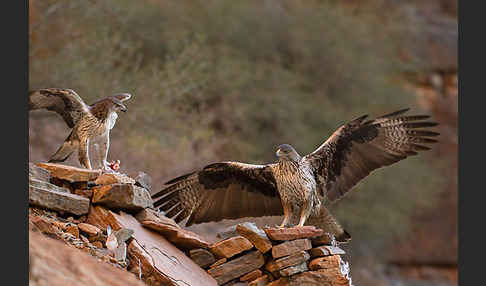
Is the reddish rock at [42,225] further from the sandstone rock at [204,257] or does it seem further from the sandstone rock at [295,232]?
the sandstone rock at [295,232]

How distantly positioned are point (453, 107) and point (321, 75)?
419cm

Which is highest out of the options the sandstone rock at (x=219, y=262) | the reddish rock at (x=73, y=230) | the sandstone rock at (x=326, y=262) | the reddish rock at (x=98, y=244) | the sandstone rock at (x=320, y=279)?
the reddish rock at (x=73, y=230)

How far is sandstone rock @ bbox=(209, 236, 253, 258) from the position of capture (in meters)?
4.74

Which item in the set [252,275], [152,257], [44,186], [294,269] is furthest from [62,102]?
[294,269]

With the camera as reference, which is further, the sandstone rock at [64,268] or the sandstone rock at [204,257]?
the sandstone rock at [204,257]

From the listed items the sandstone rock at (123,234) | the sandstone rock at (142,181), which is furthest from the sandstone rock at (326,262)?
the sandstone rock at (142,181)

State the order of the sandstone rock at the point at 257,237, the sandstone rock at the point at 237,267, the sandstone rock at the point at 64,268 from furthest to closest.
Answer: the sandstone rock at the point at 237,267, the sandstone rock at the point at 257,237, the sandstone rock at the point at 64,268

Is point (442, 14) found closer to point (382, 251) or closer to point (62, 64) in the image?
point (382, 251)

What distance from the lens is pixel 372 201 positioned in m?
15.6

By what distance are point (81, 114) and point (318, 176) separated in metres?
2.01

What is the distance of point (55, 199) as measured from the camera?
4578 mm

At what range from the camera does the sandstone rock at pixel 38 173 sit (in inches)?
180

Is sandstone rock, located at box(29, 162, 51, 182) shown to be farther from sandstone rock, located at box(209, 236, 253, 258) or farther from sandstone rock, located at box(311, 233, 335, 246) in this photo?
sandstone rock, located at box(311, 233, 335, 246)

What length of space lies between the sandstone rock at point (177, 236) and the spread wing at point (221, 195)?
0.28m
